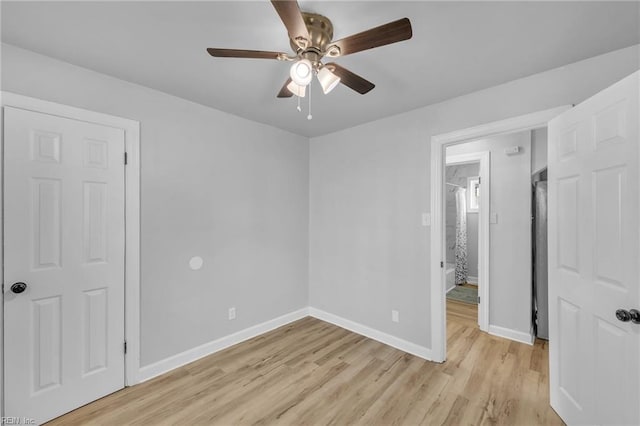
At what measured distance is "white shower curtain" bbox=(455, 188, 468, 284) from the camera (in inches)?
207

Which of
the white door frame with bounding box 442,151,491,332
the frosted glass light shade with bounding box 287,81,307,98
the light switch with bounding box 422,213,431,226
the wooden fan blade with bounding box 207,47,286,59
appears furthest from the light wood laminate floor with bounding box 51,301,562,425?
the wooden fan blade with bounding box 207,47,286,59

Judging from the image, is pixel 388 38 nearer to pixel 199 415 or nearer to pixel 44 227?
pixel 44 227

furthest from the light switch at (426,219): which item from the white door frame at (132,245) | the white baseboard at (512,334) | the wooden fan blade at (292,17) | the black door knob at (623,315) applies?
the white door frame at (132,245)

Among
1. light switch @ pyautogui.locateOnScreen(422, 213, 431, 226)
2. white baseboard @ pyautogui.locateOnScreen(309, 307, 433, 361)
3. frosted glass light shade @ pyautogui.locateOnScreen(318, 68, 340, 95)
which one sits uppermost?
frosted glass light shade @ pyautogui.locateOnScreen(318, 68, 340, 95)

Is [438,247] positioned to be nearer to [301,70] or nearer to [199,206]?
[301,70]

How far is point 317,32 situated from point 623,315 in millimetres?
2153

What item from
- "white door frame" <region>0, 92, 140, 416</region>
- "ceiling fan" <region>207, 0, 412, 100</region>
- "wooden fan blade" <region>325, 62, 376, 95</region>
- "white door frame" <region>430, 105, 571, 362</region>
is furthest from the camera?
"white door frame" <region>430, 105, 571, 362</region>

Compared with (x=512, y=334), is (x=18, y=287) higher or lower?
higher

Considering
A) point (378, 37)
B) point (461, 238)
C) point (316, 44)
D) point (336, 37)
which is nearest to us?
point (378, 37)

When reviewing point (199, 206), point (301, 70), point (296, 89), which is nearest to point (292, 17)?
point (301, 70)

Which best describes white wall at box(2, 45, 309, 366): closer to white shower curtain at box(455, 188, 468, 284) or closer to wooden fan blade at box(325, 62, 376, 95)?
wooden fan blade at box(325, 62, 376, 95)

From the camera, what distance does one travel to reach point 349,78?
1.57 metres

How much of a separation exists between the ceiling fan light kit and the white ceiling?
0.10 meters

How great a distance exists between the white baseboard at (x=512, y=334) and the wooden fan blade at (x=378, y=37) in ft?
10.7
